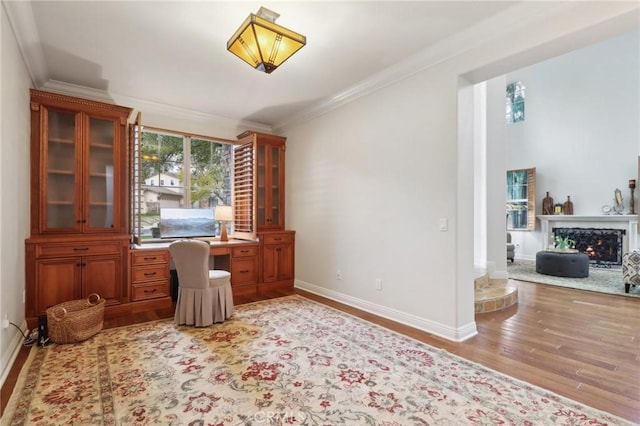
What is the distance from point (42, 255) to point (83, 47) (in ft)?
6.79

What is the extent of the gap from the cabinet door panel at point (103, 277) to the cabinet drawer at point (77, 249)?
0.08 m

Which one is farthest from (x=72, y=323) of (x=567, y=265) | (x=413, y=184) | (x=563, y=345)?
(x=567, y=265)

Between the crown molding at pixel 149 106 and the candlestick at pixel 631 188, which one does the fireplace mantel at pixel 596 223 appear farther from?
the crown molding at pixel 149 106

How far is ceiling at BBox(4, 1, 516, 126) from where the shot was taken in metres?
2.39

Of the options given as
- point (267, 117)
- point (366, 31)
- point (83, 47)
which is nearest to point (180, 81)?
point (83, 47)

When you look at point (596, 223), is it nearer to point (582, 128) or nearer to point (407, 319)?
point (582, 128)

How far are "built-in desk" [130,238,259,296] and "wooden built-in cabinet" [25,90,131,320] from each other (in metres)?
0.14

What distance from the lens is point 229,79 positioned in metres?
3.64

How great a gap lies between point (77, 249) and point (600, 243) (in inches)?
389

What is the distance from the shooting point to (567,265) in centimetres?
578

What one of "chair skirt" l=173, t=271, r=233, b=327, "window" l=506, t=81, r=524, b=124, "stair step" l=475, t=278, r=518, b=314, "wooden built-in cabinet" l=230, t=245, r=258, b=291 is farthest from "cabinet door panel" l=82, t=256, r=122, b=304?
"window" l=506, t=81, r=524, b=124

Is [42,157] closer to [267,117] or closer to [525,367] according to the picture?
[267,117]

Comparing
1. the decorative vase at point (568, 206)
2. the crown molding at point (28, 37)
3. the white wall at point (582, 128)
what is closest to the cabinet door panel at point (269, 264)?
the crown molding at point (28, 37)

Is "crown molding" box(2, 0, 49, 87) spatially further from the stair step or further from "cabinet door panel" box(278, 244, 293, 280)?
the stair step
